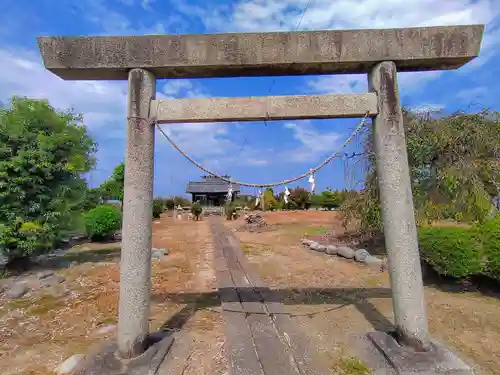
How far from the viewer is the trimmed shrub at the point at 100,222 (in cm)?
1330

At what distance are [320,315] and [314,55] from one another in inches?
154

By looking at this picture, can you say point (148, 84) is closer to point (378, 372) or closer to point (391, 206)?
point (391, 206)

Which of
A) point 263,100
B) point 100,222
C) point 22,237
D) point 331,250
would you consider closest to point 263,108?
point 263,100

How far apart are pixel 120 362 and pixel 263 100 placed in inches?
133

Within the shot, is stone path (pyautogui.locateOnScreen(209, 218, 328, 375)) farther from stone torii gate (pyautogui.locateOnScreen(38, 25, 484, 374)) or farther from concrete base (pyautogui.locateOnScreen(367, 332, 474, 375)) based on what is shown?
stone torii gate (pyautogui.locateOnScreen(38, 25, 484, 374))

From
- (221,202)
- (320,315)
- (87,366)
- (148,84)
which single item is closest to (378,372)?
(320,315)

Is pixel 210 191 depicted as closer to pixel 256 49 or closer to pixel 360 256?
pixel 360 256

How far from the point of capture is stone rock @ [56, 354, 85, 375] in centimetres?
332

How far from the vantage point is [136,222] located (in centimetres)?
349

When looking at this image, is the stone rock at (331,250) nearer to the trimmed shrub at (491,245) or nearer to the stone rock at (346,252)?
the stone rock at (346,252)

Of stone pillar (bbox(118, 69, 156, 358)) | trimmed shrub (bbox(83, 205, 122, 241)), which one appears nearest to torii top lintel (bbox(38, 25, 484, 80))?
stone pillar (bbox(118, 69, 156, 358))

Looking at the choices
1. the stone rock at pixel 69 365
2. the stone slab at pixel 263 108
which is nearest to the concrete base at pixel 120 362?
the stone rock at pixel 69 365

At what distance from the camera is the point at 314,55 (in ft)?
12.0

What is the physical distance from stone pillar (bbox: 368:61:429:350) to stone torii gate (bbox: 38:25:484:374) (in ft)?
0.04
